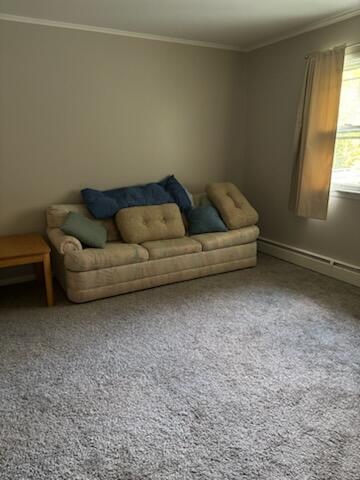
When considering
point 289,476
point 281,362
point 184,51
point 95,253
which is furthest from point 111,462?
point 184,51

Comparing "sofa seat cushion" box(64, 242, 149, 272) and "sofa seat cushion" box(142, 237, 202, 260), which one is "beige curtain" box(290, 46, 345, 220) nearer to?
"sofa seat cushion" box(142, 237, 202, 260)

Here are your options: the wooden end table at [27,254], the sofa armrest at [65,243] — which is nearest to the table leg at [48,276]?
the wooden end table at [27,254]

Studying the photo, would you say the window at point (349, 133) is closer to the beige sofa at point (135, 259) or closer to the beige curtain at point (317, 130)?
the beige curtain at point (317, 130)

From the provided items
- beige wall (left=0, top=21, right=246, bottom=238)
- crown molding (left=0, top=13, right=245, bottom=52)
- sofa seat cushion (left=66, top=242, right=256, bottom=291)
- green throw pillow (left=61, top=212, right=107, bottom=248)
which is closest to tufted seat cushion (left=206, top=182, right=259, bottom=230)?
sofa seat cushion (left=66, top=242, right=256, bottom=291)

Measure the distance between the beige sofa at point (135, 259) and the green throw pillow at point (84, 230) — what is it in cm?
7

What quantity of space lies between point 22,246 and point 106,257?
2.38 feet

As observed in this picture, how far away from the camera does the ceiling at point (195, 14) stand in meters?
3.00

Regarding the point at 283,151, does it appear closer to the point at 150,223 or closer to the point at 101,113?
the point at 150,223

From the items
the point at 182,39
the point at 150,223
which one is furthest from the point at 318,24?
the point at 150,223

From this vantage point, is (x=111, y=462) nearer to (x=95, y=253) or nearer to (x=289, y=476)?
(x=289, y=476)

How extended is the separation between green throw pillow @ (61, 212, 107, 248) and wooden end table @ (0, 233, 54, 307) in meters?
0.27

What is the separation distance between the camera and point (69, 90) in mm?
3631

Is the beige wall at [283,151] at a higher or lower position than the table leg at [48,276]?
higher

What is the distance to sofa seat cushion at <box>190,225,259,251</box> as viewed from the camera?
12.2ft
